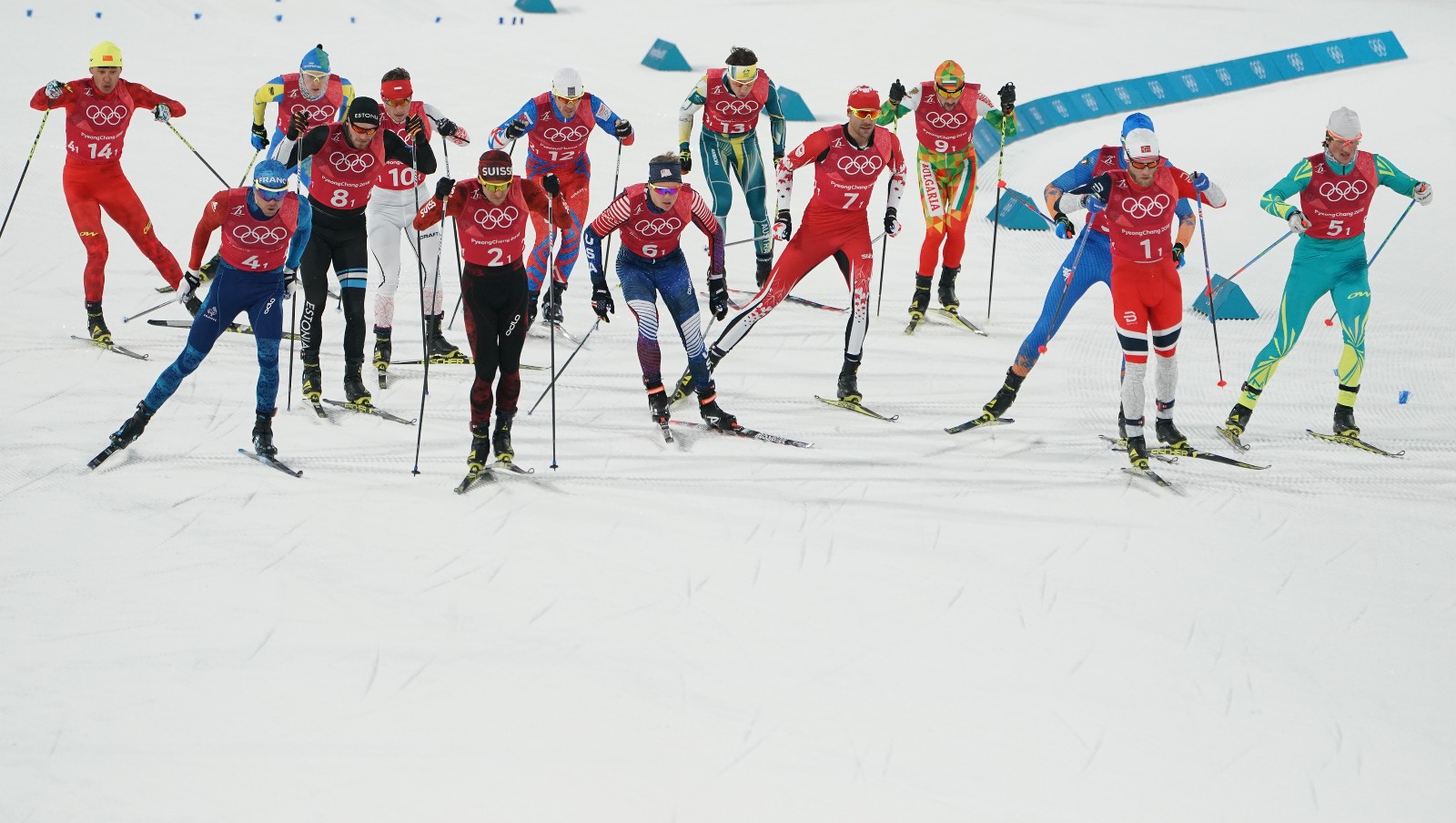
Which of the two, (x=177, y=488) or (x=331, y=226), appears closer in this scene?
(x=177, y=488)

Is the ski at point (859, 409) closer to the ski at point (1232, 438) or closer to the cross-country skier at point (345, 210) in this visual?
the ski at point (1232, 438)

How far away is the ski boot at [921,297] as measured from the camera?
9953 mm

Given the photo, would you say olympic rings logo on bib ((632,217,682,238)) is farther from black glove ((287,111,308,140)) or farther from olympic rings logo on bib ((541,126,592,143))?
black glove ((287,111,308,140))

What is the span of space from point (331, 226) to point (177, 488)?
6.08 feet

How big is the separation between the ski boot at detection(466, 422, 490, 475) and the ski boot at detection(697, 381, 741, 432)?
1.43 meters

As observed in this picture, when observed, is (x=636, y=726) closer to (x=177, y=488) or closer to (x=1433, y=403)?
(x=177, y=488)

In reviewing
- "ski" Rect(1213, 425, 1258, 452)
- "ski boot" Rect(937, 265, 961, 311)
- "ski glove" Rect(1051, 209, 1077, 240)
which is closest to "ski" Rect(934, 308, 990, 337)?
"ski boot" Rect(937, 265, 961, 311)

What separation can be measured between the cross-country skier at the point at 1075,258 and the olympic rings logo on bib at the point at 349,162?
389 cm

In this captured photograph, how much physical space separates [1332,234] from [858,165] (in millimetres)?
2841

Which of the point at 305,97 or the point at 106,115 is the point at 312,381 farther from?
the point at 106,115

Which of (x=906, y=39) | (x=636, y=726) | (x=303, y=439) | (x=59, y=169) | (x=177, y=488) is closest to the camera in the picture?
(x=636, y=726)

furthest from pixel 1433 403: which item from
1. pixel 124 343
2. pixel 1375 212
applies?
pixel 124 343

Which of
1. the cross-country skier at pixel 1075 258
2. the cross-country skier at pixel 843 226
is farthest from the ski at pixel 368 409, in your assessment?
the cross-country skier at pixel 1075 258

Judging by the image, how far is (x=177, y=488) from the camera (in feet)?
22.3
